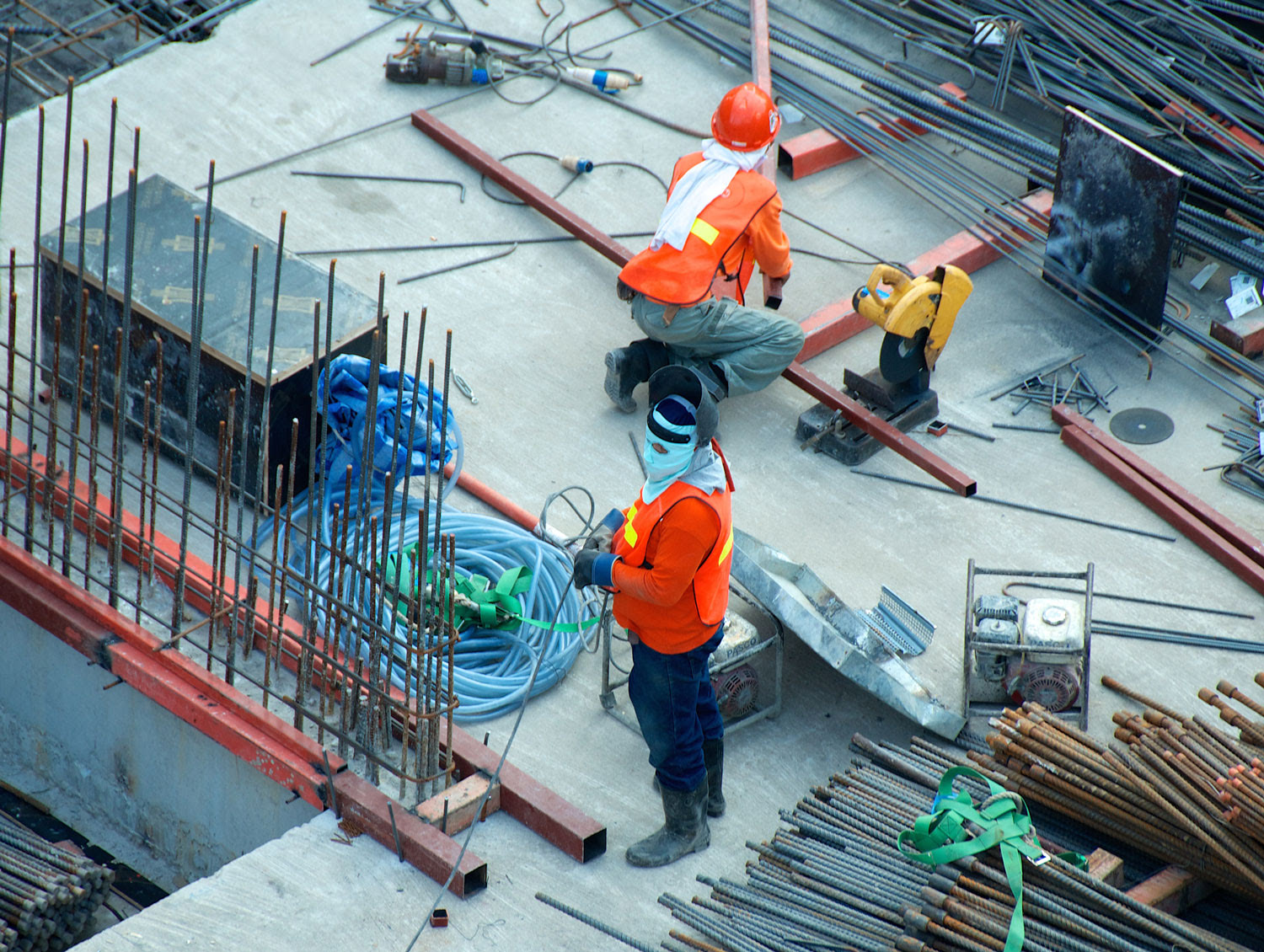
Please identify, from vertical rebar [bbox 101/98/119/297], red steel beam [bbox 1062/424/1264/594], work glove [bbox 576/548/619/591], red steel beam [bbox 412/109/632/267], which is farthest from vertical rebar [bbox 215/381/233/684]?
red steel beam [bbox 1062/424/1264/594]

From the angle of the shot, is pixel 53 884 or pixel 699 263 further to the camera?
pixel 699 263

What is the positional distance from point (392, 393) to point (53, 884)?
2.79m

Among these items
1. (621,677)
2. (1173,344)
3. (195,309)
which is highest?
(195,309)

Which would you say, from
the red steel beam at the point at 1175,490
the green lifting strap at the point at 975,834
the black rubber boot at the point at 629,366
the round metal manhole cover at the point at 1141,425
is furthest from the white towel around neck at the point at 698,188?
the green lifting strap at the point at 975,834

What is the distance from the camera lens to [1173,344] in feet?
33.6

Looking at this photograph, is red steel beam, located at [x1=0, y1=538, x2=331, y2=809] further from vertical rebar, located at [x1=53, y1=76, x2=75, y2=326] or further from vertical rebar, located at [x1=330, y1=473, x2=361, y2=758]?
vertical rebar, located at [x1=53, y1=76, x2=75, y2=326]

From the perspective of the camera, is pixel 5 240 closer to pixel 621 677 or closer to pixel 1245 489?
pixel 621 677

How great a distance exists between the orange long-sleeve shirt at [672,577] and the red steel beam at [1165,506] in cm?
343

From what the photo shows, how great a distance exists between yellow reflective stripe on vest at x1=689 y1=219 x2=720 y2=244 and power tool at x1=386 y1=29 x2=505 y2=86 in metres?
3.54

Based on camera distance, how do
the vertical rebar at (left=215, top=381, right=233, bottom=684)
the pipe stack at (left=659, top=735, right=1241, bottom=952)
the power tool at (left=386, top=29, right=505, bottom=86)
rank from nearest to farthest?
the pipe stack at (left=659, top=735, right=1241, bottom=952)
the vertical rebar at (left=215, top=381, right=233, bottom=684)
the power tool at (left=386, top=29, right=505, bottom=86)

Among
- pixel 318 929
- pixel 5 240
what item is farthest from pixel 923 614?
pixel 5 240

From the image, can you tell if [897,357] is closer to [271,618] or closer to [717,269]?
[717,269]

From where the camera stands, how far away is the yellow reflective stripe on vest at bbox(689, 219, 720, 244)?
9.12m

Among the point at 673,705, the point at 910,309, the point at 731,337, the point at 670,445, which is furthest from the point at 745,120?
the point at 673,705
